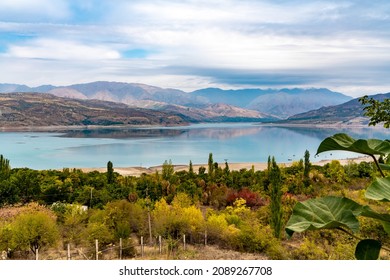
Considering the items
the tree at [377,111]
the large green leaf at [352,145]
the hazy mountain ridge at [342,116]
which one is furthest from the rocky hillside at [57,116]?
the large green leaf at [352,145]

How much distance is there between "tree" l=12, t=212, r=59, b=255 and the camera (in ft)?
25.4

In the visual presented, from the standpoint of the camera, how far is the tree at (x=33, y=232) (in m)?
7.74

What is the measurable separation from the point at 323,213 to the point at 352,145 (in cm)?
20

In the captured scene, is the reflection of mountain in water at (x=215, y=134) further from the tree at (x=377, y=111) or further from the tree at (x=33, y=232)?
the tree at (x=377, y=111)

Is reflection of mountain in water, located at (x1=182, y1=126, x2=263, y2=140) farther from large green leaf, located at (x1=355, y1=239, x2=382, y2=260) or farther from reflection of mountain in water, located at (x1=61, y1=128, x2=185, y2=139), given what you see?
large green leaf, located at (x1=355, y1=239, x2=382, y2=260)

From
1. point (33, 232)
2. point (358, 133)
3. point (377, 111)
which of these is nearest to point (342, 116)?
point (358, 133)

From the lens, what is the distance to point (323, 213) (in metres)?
1.03

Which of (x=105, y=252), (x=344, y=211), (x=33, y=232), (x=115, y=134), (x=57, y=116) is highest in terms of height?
(x=57, y=116)

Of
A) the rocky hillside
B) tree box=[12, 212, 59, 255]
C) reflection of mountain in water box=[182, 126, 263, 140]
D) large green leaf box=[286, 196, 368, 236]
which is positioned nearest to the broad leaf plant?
large green leaf box=[286, 196, 368, 236]

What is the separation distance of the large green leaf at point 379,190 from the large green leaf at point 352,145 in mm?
103

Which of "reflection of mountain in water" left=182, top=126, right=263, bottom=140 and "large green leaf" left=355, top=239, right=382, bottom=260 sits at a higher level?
"large green leaf" left=355, top=239, right=382, bottom=260

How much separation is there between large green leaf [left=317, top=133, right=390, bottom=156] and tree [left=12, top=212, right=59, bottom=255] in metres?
7.76

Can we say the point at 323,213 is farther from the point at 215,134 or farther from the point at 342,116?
the point at 342,116
